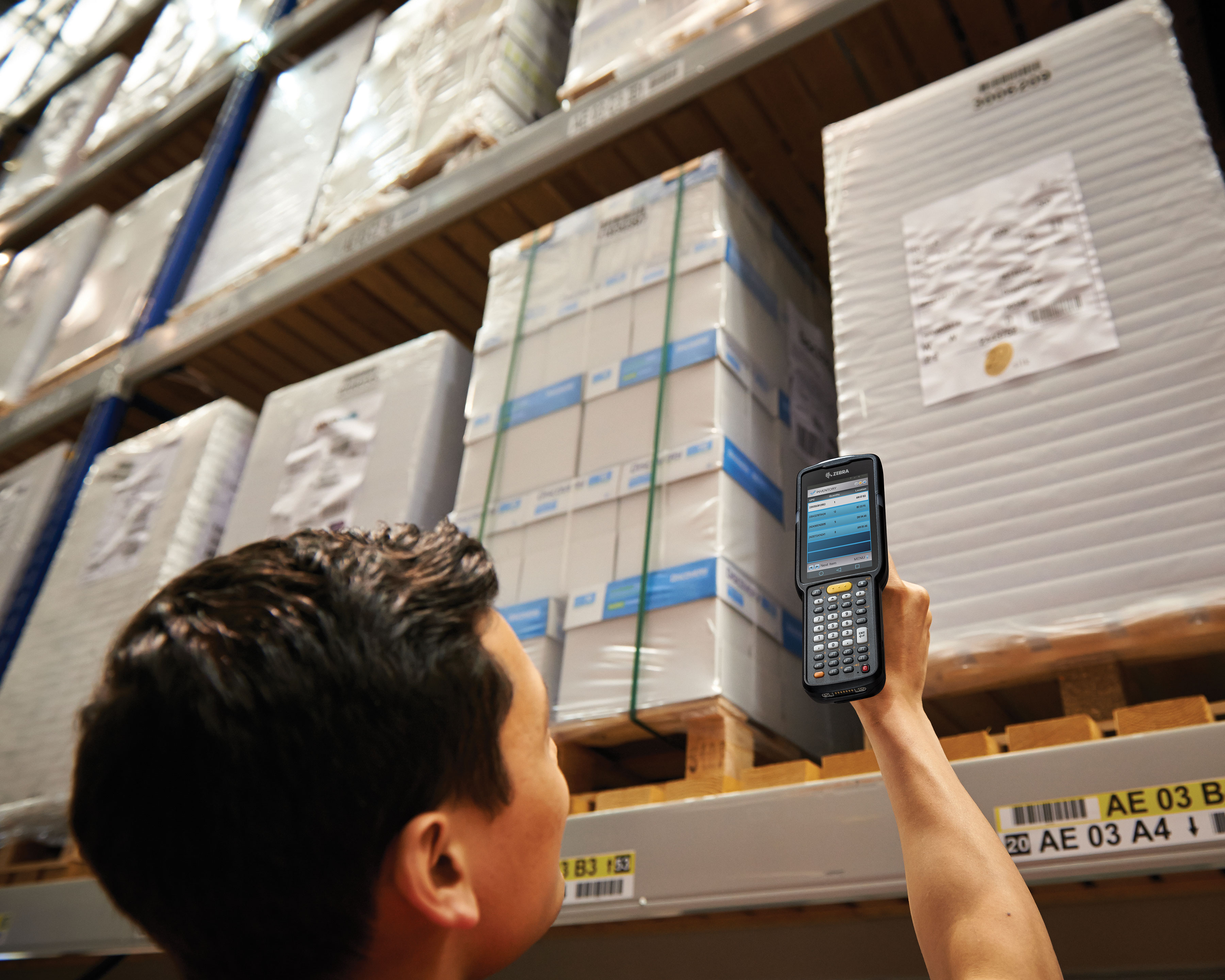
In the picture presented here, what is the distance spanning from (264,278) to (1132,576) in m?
2.60

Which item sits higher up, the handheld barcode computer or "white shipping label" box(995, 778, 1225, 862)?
the handheld barcode computer

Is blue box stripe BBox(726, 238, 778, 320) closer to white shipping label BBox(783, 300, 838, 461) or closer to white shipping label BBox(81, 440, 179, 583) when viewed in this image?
white shipping label BBox(783, 300, 838, 461)

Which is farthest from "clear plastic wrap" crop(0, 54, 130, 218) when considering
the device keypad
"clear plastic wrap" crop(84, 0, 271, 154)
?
the device keypad

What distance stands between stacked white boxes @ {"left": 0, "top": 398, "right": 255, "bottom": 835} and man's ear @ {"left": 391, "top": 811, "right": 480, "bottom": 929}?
190 centimetres

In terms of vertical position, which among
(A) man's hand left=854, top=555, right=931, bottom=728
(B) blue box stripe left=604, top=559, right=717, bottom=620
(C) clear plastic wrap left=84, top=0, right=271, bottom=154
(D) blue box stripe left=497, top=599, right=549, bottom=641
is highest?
(C) clear plastic wrap left=84, top=0, right=271, bottom=154

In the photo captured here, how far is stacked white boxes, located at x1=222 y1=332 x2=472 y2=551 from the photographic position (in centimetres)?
218

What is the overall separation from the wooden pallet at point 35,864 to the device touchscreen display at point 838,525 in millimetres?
1827

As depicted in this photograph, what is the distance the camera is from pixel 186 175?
12.5ft

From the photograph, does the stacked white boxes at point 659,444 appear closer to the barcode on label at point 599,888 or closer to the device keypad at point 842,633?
the barcode on label at point 599,888

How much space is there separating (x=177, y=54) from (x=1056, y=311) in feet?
13.9

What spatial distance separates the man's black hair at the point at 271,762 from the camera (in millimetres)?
704

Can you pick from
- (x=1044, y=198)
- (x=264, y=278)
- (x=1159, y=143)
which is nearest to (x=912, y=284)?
(x=1044, y=198)

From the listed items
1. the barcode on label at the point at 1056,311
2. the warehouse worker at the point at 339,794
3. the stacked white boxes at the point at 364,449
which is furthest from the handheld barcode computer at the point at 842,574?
the stacked white boxes at the point at 364,449

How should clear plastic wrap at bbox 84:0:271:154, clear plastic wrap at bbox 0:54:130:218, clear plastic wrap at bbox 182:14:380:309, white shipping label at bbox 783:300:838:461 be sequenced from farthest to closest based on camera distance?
1. clear plastic wrap at bbox 0:54:130:218
2. clear plastic wrap at bbox 84:0:271:154
3. clear plastic wrap at bbox 182:14:380:309
4. white shipping label at bbox 783:300:838:461
